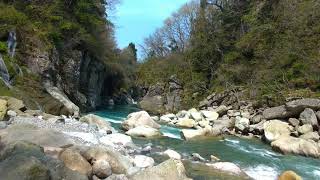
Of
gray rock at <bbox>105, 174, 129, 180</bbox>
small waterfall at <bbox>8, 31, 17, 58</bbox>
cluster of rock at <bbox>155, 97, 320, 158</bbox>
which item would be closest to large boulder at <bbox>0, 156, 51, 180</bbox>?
gray rock at <bbox>105, 174, 129, 180</bbox>

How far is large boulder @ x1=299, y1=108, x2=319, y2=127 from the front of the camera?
23547 mm

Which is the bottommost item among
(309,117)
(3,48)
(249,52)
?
(309,117)

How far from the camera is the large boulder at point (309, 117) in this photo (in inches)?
927

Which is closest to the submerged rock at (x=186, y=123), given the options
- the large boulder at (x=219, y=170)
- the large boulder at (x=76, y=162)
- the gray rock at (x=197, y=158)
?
the gray rock at (x=197, y=158)

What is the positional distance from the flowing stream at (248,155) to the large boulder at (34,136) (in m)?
4.21

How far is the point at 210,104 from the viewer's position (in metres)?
40.1

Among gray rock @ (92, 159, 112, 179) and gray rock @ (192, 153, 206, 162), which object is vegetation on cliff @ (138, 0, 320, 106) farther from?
gray rock @ (92, 159, 112, 179)

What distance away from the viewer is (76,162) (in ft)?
38.0

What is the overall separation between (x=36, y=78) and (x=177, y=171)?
18.1 m

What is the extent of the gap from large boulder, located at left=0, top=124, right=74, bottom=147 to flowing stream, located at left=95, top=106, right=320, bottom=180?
4210mm

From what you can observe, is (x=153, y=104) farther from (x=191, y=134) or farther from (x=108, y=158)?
(x=108, y=158)

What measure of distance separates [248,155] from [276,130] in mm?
4516

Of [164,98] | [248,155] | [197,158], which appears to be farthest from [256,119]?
[164,98]

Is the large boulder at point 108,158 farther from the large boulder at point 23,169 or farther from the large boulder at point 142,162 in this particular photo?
the large boulder at point 23,169
